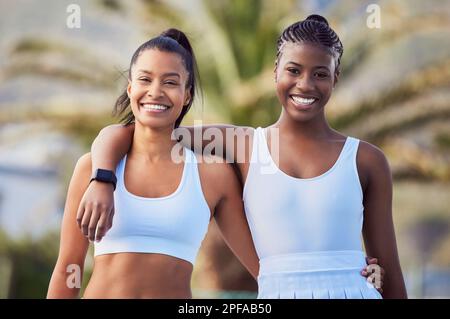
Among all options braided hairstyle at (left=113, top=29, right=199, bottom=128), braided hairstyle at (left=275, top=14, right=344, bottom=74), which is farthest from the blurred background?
braided hairstyle at (left=275, top=14, right=344, bottom=74)

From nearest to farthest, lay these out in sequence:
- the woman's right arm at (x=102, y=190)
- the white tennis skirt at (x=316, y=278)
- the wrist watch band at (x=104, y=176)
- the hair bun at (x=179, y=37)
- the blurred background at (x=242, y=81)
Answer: the woman's right arm at (x=102, y=190)
the wrist watch band at (x=104, y=176)
the white tennis skirt at (x=316, y=278)
the hair bun at (x=179, y=37)
the blurred background at (x=242, y=81)

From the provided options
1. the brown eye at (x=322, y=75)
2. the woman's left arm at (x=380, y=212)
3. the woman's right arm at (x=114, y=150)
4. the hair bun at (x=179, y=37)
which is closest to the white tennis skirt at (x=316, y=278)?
the woman's left arm at (x=380, y=212)

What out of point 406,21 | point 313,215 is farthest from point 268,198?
point 406,21

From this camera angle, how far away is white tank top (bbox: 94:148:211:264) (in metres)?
2.81

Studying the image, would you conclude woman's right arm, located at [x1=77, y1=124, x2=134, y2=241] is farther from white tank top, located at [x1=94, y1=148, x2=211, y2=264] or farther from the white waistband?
the white waistband

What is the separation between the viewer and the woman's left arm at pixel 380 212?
3012mm

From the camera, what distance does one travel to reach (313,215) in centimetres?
292

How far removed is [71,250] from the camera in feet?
9.62

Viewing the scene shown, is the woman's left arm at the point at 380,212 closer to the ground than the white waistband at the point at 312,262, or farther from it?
farther from it

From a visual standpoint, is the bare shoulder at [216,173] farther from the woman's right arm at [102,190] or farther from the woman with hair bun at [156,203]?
the woman's right arm at [102,190]

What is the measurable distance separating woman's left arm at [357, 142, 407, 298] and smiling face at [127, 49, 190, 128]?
68cm

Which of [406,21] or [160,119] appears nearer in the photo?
[160,119]
